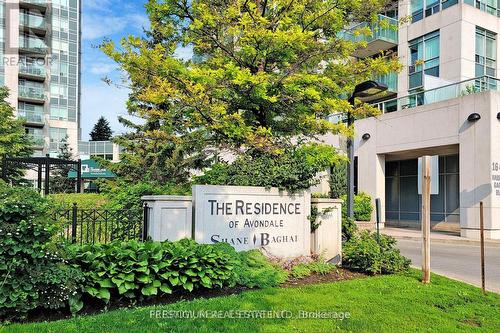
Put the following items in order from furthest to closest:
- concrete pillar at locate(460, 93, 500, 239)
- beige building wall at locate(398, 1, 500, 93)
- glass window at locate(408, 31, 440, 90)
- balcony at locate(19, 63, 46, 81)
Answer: balcony at locate(19, 63, 46, 81)
glass window at locate(408, 31, 440, 90)
beige building wall at locate(398, 1, 500, 93)
concrete pillar at locate(460, 93, 500, 239)

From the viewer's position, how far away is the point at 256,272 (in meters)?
7.23

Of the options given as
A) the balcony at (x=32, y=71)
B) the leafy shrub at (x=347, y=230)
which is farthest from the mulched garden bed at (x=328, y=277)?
the balcony at (x=32, y=71)

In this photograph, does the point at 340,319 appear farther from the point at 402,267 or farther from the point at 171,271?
the point at 402,267

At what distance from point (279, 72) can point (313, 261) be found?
4.40m

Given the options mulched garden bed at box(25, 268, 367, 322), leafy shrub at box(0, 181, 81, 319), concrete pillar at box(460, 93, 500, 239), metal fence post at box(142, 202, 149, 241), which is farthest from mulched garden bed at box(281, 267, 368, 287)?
concrete pillar at box(460, 93, 500, 239)

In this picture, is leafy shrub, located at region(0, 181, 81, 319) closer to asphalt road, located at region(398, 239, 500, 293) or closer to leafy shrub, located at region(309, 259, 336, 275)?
leafy shrub, located at region(309, 259, 336, 275)

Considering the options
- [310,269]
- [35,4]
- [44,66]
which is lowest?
[310,269]

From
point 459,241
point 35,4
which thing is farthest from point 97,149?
point 459,241

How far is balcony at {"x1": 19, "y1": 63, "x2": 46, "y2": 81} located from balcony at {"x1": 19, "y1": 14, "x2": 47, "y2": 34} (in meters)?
4.12

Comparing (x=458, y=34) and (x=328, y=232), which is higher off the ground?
(x=458, y=34)

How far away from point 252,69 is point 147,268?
18.6ft

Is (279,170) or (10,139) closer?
(279,170)

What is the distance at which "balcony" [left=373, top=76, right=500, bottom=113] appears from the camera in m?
18.4

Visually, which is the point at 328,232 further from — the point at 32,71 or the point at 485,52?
the point at 32,71
